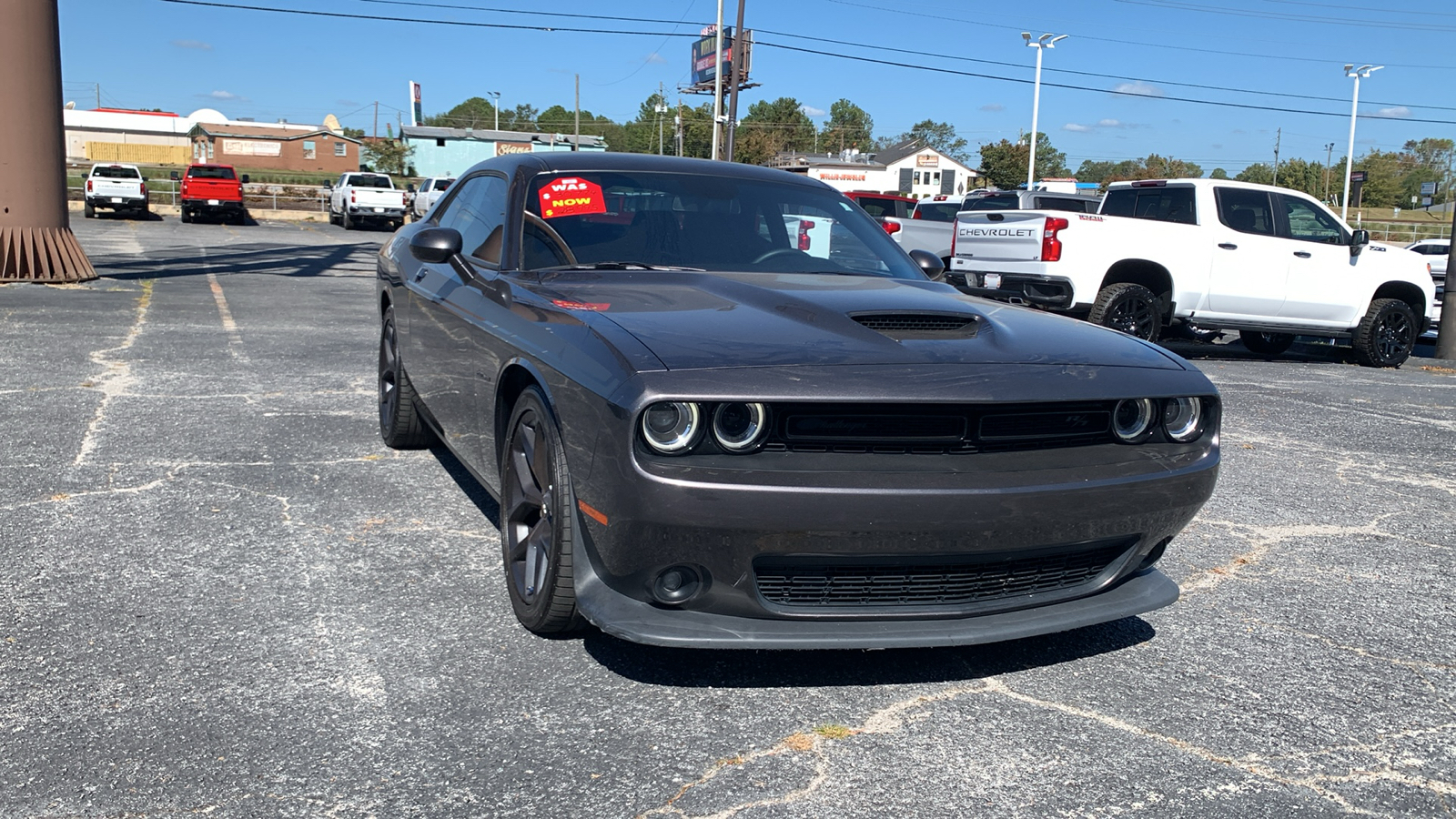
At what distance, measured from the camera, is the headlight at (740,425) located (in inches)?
109

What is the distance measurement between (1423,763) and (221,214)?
1333 inches

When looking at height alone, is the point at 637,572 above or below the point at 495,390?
below

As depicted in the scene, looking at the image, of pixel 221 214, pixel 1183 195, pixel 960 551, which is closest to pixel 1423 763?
pixel 960 551

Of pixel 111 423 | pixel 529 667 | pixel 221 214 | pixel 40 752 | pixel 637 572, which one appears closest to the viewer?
pixel 40 752

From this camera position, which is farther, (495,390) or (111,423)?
(111,423)

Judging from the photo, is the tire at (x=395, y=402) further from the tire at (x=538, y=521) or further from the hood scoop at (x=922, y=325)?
the hood scoop at (x=922, y=325)

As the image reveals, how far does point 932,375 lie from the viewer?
2863 mm

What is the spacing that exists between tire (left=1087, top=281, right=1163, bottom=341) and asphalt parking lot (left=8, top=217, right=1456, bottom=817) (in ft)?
18.3

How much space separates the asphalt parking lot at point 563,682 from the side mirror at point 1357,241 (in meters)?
7.23

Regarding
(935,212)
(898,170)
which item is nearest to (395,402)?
(935,212)

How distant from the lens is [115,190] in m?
31.8

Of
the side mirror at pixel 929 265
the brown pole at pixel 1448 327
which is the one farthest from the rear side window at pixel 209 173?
the side mirror at pixel 929 265

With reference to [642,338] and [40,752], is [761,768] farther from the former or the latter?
[40,752]

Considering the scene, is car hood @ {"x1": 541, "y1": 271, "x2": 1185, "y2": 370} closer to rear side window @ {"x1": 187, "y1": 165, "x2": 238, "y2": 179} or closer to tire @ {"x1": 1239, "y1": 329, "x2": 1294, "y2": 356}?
tire @ {"x1": 1239, "y1": 329, "x2": 1294, "y2": 356}
